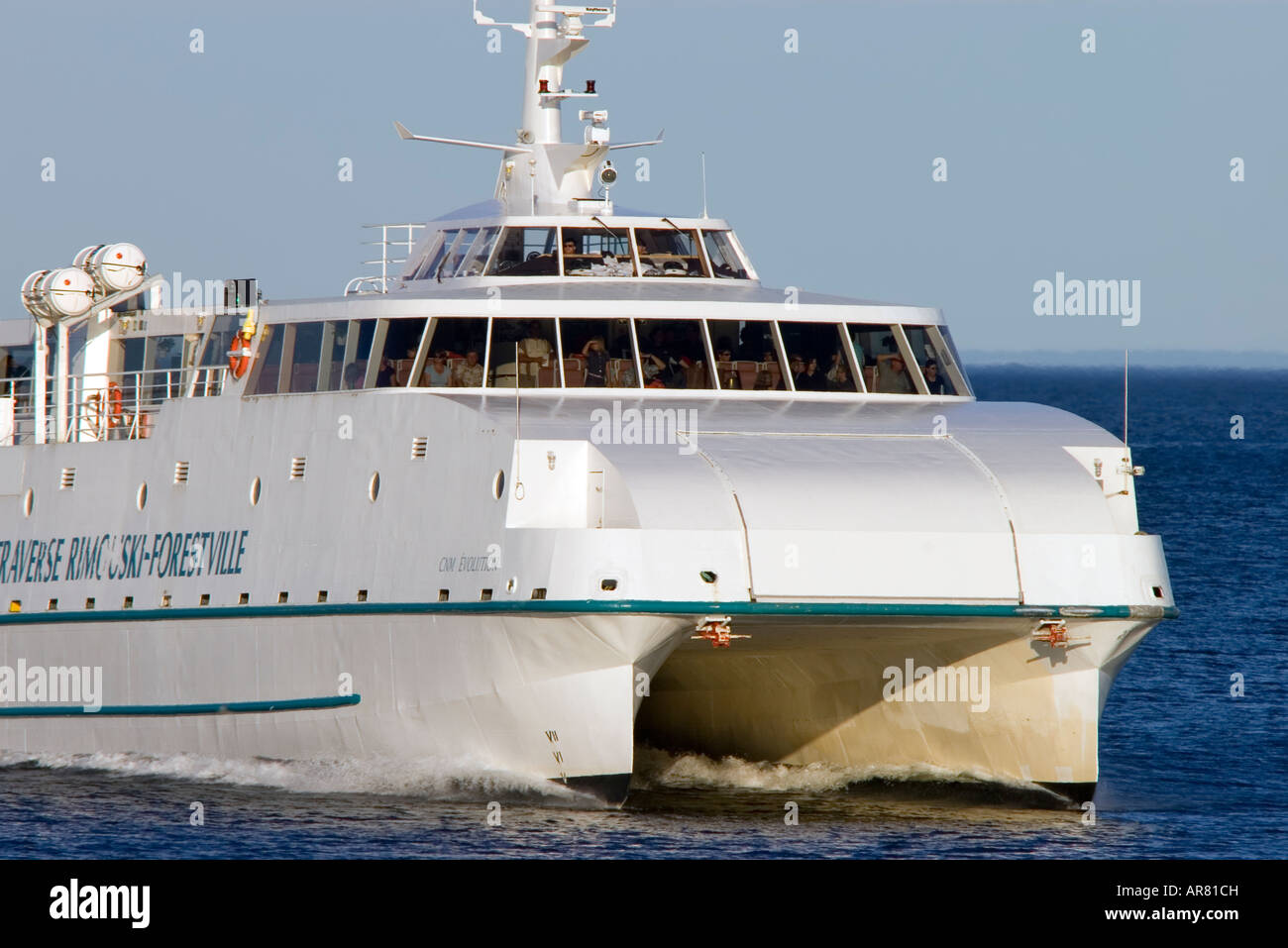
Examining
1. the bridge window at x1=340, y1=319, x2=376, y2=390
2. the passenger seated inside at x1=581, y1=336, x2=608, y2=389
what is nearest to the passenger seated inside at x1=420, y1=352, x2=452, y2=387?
the bridge window at x1=340, y1=319, x2=376, y2=390

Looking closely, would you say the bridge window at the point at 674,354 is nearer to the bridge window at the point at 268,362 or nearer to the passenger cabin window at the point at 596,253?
the passenger cabin window at the point at 596,253

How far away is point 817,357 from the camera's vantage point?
23062 mm

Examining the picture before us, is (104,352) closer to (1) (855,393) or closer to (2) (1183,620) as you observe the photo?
(1) (855,393)

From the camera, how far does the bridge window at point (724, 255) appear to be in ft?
81.6

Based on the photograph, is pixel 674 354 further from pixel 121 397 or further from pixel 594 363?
pixel 121 397

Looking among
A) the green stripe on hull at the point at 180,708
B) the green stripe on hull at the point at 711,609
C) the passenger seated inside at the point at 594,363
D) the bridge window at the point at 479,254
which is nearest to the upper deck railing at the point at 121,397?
the bridge window at the point at 479,254

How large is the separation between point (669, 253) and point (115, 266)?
6102mm

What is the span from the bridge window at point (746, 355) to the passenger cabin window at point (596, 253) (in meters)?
1.85

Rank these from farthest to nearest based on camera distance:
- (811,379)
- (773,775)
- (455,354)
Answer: (773,775) → (811,379) → (455,354)

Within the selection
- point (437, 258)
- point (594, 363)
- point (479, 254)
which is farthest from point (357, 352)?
point (437, 258)
